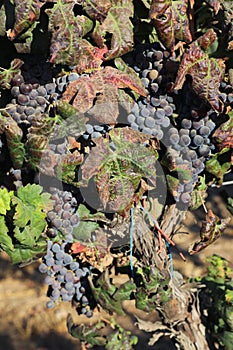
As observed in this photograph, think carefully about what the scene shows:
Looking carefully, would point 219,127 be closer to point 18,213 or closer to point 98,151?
point 98,151

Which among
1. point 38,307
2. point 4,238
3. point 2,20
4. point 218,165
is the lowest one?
point 38,307

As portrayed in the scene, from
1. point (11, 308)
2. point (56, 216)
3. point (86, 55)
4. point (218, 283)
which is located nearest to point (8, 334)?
point (11, 308)

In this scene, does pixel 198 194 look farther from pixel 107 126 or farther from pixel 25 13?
pixel 25 13

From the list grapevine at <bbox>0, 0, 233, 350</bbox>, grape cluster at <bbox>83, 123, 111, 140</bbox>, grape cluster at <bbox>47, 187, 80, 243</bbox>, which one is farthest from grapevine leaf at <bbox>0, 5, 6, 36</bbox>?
grape cluster at <bbox>47, 187, 80, 243</bbox>

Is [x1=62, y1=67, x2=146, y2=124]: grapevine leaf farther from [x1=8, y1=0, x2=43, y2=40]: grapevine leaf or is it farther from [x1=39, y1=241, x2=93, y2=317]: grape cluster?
[x1=39, y1=241, x2=93, y2=317]: grape cluster

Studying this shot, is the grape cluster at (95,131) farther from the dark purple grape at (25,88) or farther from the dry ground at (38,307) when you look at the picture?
the dry ground at (38,307)

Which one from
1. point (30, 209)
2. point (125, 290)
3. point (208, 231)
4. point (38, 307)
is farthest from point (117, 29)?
point (38, 307)
